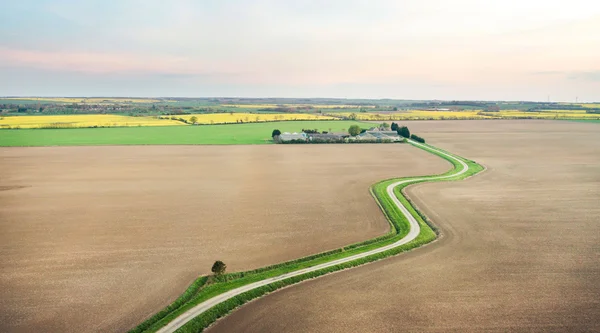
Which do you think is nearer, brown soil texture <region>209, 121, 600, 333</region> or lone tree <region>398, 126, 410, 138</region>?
brown soil texture <region>209, 121, 600, 333</region>

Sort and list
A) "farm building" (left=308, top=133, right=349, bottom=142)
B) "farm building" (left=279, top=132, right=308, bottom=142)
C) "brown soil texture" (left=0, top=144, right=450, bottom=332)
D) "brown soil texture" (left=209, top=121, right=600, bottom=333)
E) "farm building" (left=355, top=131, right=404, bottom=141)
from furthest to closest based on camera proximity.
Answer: "farm building" (left=355, top=131, right=404, bottom=141) → "farm building" (left=308, top=133, right=349, bottom=142) → "farm building" (left=279, top=132, right=308, bottom=142) → "brown soil texture" (left=0, top=144, right=450, bottom=332) → "brown soil texture" (left=209, top=121, right=600, bottom=333)

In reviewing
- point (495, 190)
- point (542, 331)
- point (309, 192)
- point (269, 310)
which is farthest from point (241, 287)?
point (495, 190)

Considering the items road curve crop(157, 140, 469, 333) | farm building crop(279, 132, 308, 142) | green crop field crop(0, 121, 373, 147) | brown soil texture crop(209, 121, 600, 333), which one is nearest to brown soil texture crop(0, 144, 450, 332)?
road curve crop(157, 140, 469, 333)

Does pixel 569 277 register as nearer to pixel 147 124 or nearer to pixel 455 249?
pixel 455 249

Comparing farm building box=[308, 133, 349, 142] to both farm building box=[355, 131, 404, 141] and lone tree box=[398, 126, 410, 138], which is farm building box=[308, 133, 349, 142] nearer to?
farm building box=[355, 131, 404, 141]

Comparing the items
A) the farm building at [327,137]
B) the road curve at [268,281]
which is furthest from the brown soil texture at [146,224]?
the farm building at [327,137]

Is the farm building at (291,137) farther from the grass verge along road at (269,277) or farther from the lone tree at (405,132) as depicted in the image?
the grass verge along road at (269,277)

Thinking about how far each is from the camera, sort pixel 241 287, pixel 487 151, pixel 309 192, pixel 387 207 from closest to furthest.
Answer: pixel 241 287, pixel 387 207, pixel 309 192, pixel 487 151
